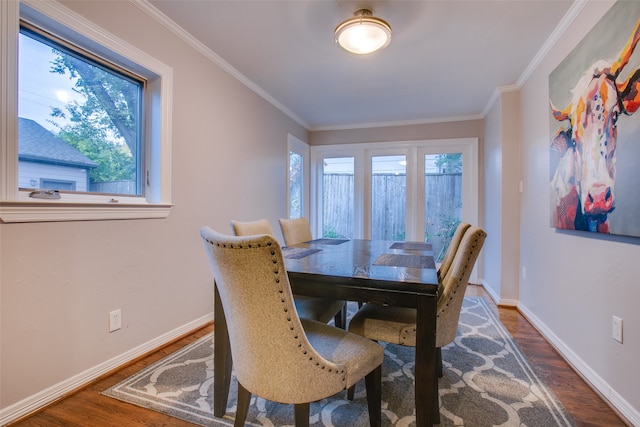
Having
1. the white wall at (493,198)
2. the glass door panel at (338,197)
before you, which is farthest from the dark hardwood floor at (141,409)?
the glass door panel at (338,197)

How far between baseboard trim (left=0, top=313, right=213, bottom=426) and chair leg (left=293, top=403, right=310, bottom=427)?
1356 mm

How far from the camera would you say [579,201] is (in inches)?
70.0

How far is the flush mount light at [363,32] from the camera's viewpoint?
1.83m

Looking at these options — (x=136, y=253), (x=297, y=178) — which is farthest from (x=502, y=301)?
(x=136, y=253)

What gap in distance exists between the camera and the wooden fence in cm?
418

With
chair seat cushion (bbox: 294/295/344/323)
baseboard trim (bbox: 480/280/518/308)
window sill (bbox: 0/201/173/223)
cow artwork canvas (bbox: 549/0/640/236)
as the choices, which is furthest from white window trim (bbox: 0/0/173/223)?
baseboard trim (bbox: 480/280/518/308)

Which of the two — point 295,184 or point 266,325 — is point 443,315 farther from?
point 295,184

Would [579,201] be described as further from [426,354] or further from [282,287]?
[282,287]

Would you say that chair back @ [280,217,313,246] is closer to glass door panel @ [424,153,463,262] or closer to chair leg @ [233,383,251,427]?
chair leg @ [233,383,251,427]

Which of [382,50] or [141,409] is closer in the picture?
[141,409]

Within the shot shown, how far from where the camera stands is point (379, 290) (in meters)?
1.14

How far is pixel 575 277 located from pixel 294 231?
1953mm

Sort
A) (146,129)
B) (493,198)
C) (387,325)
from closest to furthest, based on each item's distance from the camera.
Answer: (387,325) < (146,129) < (493,198)

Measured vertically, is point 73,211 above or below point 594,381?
above
